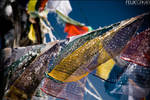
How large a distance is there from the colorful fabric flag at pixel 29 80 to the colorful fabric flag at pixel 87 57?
12 centimetres

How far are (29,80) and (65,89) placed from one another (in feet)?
1.14

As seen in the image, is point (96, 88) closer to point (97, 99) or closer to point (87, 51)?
point (97, 99)

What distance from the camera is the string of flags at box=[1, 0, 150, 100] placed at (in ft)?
3.00

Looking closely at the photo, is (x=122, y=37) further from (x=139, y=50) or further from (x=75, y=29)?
(x=75, y=29)

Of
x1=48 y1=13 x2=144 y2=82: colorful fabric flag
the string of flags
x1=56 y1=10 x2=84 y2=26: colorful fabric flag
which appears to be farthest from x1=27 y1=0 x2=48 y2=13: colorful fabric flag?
x1=48 y1=13 x2=144 y2=82: colorful fabric flag

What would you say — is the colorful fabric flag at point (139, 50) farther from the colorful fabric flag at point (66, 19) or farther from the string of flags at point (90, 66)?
the colorful fabric flag at point (66, 19)

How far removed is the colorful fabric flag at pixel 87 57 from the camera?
96 cm

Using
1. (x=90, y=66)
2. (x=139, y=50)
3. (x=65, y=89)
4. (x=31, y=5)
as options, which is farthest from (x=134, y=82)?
(x=31, y=5)

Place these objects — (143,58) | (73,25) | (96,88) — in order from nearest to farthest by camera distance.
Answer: (143,58), (96,88), (73,25)

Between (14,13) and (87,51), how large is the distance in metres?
3.03

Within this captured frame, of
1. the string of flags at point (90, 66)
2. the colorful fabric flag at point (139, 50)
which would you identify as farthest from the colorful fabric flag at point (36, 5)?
the colorful fabric flag at point (139, 50)

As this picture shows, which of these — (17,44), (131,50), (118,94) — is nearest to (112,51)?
(131,50)

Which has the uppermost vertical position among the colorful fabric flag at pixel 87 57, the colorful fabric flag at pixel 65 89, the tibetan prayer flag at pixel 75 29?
the colorful fabric flag at pixel 87 57

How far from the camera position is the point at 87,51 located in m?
1.00
